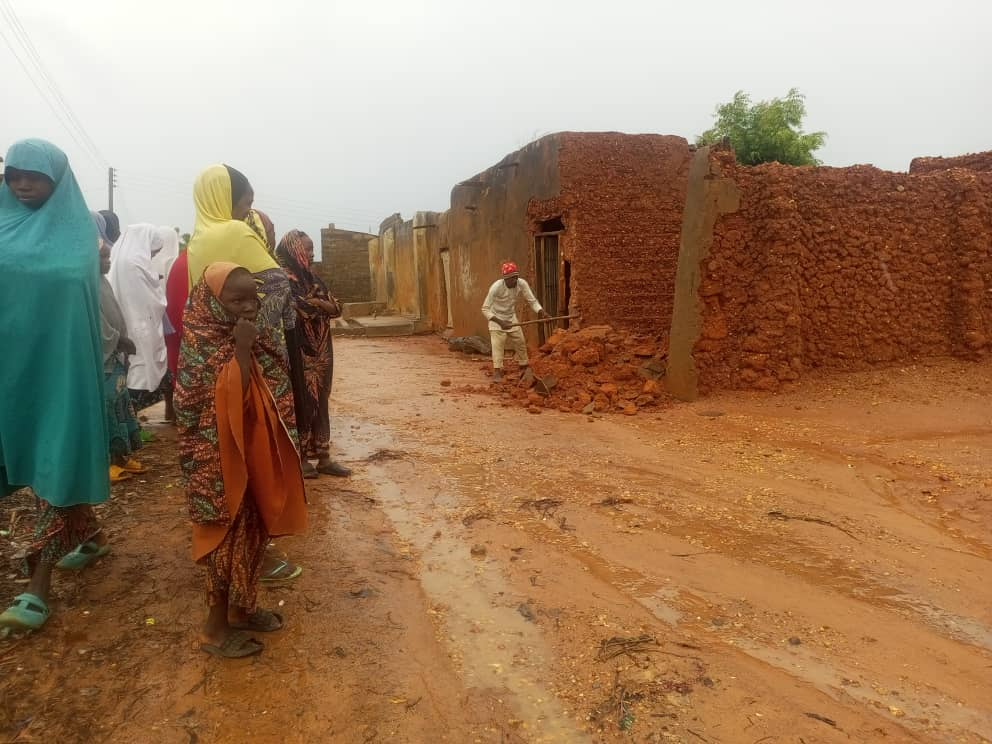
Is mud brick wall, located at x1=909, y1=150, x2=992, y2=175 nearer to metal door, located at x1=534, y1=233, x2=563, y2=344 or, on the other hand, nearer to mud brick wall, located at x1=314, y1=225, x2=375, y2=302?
metal door, located at x1=534, y1=233, x2=563, y2=344

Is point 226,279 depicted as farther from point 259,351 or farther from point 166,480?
point 166,480

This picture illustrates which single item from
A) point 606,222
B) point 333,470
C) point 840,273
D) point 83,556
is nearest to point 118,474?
point 333,470

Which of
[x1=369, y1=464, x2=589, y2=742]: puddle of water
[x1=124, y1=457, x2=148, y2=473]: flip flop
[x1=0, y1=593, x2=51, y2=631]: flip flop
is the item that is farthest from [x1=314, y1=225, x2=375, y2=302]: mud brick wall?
[x1=0, y1=593, x2=51, y2=631]: flip flop

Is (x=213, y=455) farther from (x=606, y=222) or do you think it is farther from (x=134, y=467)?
(x=606, y=222)

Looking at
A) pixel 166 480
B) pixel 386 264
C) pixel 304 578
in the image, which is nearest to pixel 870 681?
pixel 304 578

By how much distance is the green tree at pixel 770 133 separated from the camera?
18625 mm

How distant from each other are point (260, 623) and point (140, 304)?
118 inches

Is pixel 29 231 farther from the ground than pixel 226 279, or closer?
farther from the ground

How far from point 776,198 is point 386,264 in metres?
17.7

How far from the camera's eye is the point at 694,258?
666 cm

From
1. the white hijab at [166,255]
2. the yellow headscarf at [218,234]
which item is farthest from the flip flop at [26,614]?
the white hijab at [166,255]

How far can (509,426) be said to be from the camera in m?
6.13

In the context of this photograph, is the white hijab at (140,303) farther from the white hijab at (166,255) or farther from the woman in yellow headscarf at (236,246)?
the woman in yellow headscarf at (236,246)

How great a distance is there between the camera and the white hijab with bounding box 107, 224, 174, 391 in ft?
15.5
